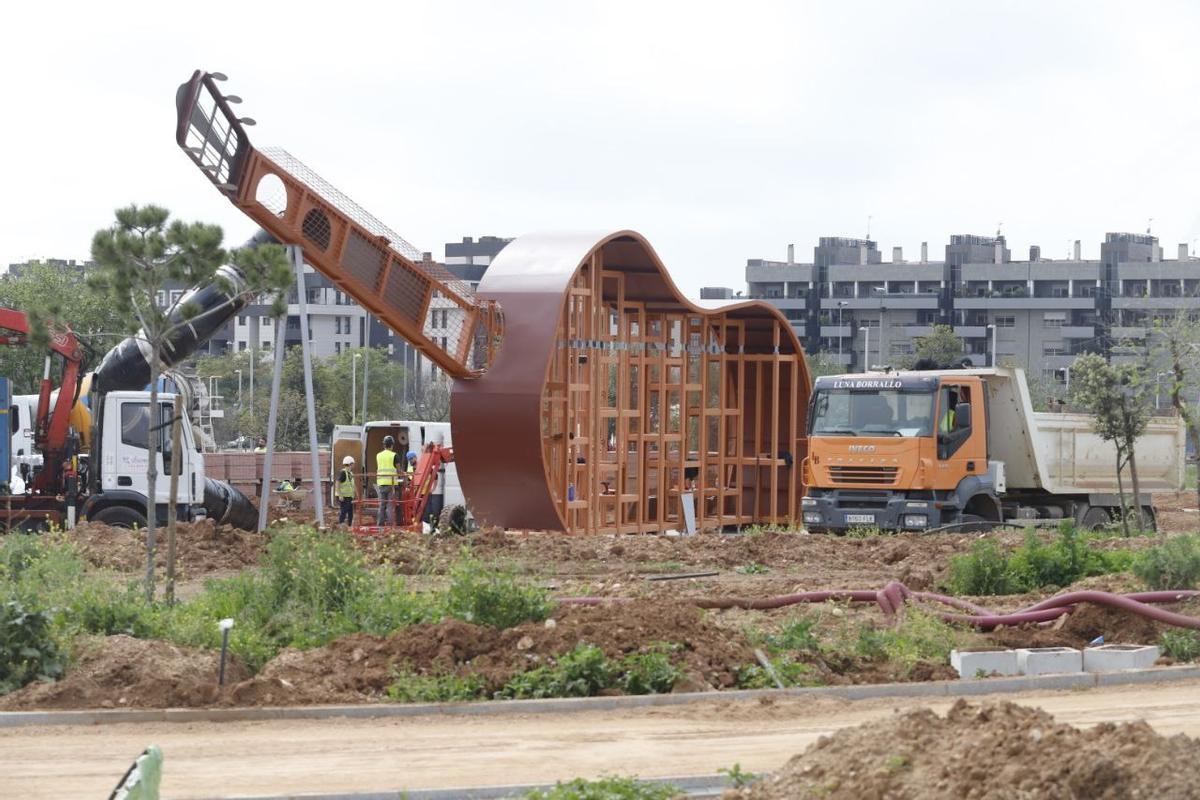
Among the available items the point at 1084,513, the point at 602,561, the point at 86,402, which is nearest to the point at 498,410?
the point at 602,561

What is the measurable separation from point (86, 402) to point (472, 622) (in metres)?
16.7

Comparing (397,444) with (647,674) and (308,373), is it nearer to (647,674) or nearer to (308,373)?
(308,373)

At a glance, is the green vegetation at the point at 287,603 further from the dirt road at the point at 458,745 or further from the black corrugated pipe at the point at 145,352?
the black corrugated pipe at the point at 145,352

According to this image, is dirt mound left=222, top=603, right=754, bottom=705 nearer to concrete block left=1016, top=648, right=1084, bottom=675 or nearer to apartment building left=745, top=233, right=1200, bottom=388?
concrete block left=1016, top=648, right=1084, bottom=675

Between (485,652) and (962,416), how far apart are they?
51.6 ft

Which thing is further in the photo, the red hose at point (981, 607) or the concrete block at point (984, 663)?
the red hose at point (981, 607)

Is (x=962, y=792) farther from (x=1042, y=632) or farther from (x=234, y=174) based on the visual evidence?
(x=234, y=174)

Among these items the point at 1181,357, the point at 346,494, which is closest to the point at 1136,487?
the point at 1181,357

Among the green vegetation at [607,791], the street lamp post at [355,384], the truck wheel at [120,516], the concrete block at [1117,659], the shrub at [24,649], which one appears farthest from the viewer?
the street lamp post at [355,384]

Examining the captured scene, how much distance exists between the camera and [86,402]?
30422 mm

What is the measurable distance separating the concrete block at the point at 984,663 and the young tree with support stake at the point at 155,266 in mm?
7657

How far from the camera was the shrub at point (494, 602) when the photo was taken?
1594 centimetres

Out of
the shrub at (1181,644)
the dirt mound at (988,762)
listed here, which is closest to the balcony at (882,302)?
the shrub at (1181,644)

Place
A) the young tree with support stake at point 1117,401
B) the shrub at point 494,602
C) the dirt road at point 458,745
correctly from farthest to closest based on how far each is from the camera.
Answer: the young tree with support stake at point 1117,401 → the shrub at point 494,602 → the dirt road at point 458,745
